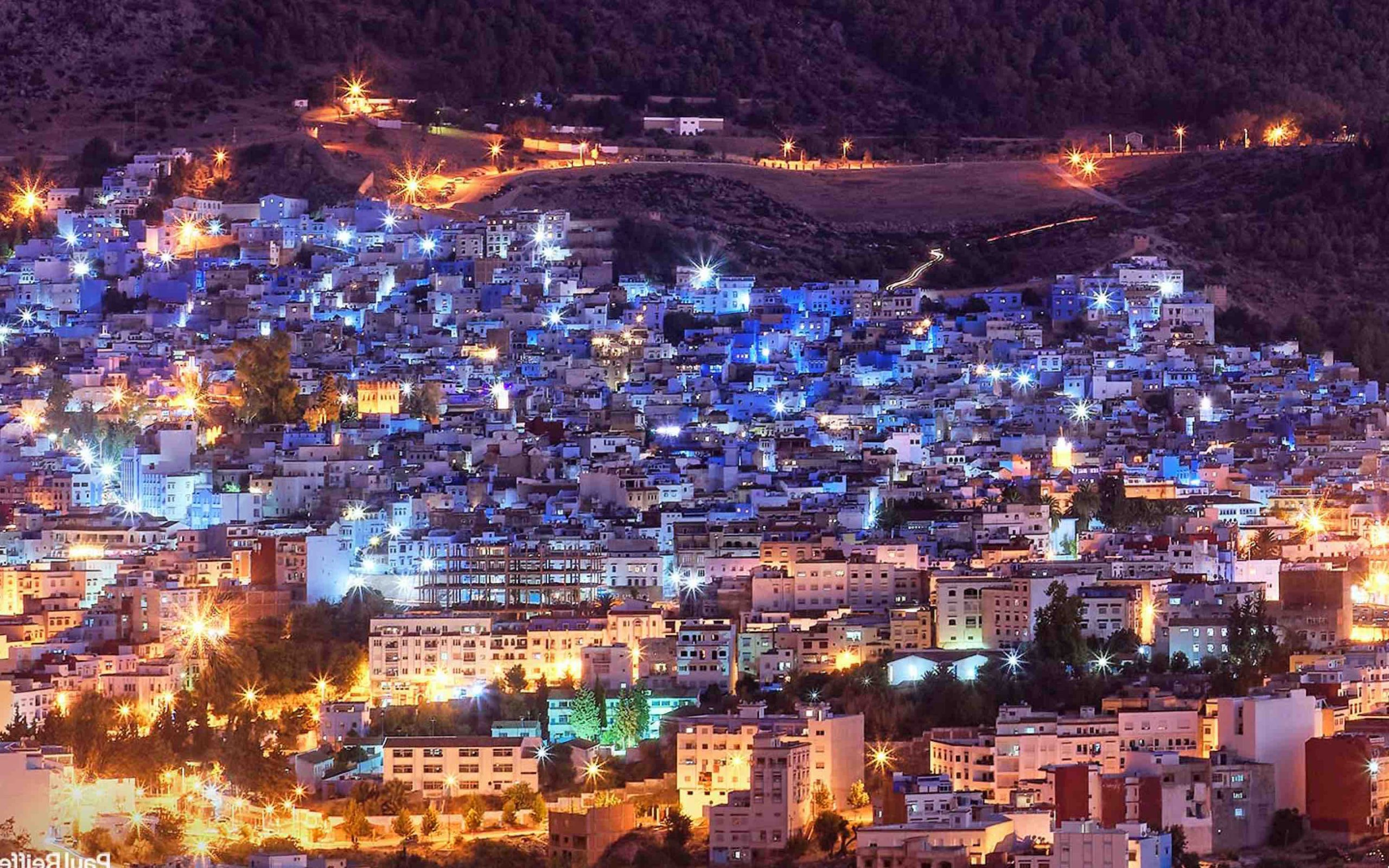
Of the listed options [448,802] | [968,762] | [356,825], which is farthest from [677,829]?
[356,825]

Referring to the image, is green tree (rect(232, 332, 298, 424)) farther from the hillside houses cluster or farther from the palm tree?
the palm tree

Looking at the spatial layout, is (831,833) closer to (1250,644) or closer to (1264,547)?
(1250,644)

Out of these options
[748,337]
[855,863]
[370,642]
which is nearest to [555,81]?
[748,337]

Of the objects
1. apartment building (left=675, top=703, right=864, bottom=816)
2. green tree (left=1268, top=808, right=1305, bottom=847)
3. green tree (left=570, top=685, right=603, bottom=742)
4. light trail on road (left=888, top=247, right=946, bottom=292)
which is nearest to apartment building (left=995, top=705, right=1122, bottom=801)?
apartment building (left=675, top=703, right=864, bottom=816)

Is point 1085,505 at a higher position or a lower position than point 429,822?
higher

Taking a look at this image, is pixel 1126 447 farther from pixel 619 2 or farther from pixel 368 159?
pixel 619 2

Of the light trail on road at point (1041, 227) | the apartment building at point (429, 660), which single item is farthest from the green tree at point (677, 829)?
the light trail on road at point (1041, 227)
